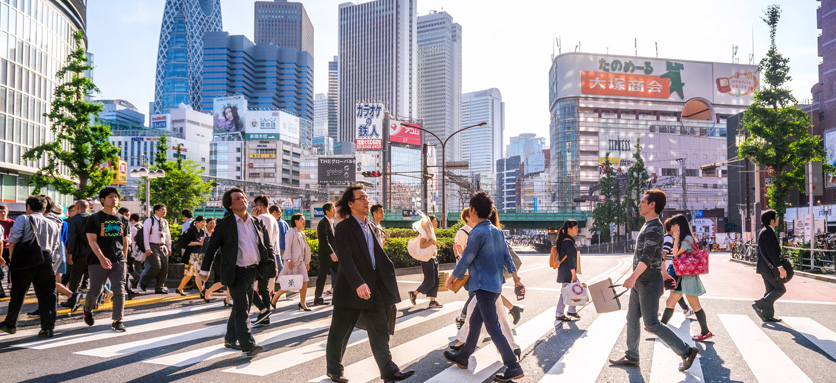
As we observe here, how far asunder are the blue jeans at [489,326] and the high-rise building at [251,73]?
605 feet

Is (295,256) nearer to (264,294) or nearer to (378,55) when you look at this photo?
(264,294)

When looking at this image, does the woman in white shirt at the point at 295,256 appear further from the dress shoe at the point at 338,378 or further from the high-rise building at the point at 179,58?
the high-rise building at the point at 179,58

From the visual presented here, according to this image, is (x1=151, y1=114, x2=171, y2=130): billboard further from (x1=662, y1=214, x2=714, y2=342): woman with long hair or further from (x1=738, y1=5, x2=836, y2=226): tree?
(x1=662, y1=214, x2=714, y2=342): woman with long hair

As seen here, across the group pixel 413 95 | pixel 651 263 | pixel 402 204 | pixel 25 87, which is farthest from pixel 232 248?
pixel 413 95

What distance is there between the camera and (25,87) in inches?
1534

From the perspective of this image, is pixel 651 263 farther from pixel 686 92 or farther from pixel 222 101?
pixel 222 101

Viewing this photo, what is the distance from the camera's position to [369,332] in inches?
182

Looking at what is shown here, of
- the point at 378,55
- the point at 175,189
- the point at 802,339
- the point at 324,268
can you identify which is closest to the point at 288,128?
the point at 378,55

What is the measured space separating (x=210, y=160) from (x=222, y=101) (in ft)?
49.6

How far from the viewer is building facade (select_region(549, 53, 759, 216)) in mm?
89812

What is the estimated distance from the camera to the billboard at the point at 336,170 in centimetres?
8569

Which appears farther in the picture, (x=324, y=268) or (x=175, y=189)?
(x=175, y=189)

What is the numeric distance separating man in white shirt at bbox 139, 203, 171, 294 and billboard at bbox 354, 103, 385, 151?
317 ft

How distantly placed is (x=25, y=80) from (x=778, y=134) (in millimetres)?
47426
